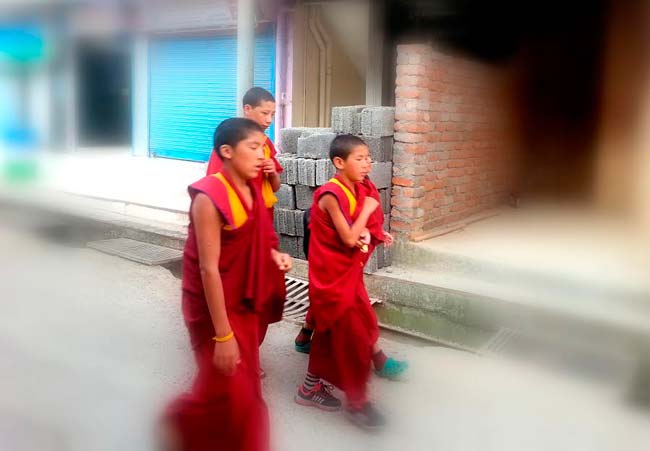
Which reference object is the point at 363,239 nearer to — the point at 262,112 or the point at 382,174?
the point at 262,112

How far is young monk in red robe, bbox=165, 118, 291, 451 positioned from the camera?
8.65 ft

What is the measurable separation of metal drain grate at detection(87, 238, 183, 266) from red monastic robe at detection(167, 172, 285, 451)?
375 cm

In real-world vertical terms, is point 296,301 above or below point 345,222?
below

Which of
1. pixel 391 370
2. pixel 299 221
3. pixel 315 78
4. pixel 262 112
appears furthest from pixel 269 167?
pixel 315 78

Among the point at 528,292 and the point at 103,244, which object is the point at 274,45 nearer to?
the point at 103,244

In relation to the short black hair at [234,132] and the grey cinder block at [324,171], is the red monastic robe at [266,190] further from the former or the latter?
the grey cinder block at [324,171]

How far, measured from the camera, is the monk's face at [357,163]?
3.52 meters

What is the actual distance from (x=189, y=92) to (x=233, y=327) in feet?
33.3

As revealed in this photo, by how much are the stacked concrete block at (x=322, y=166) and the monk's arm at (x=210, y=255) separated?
284 cm

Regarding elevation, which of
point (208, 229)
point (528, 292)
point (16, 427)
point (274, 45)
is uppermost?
point (274, 45)

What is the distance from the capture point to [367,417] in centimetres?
339

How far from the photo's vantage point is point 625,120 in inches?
316

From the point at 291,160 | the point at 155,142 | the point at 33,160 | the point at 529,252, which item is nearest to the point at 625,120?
the point at 529,252

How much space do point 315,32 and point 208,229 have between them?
7330 millimetres
